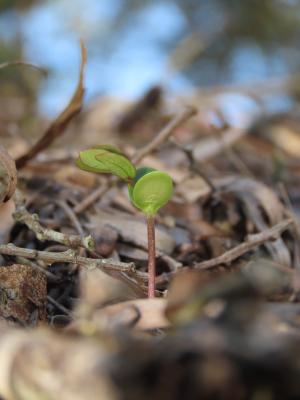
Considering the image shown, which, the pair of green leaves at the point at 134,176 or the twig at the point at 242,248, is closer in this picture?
the pair of green leaves at the point at 134,176

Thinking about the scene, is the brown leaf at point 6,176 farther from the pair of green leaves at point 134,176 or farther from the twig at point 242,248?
the twig at point 242,248

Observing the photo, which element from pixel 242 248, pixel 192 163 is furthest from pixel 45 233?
pixel 192 163

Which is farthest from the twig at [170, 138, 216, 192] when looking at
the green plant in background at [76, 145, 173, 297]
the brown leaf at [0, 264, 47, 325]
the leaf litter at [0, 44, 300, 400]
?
the brown leaf at [0, 264, 47, 325]

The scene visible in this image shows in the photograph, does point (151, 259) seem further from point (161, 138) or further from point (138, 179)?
point (161, 138)

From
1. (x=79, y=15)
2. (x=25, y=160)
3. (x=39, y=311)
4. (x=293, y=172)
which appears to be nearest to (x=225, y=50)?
(x=79, y=15)

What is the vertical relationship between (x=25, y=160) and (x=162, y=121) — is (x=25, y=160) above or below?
above

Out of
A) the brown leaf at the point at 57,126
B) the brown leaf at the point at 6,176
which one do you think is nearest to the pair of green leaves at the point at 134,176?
the brown leaf at the point at 6,176

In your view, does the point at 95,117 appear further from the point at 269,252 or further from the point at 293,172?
the point at 269,252
